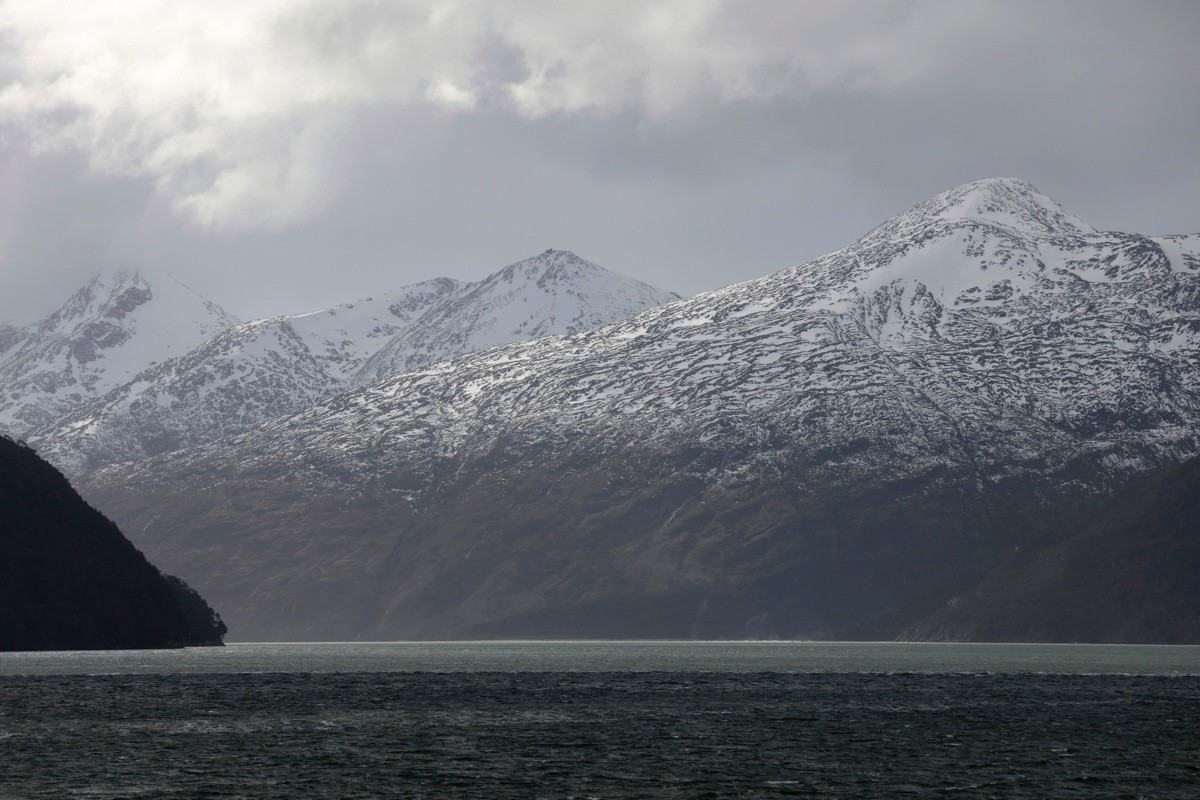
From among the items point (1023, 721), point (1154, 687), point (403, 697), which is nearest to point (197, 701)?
point (403, 697)

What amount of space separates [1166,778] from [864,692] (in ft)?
289

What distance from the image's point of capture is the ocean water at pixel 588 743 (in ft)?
301

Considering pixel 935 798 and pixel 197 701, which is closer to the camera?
pixel 935 798

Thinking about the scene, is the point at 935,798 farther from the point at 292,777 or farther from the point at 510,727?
the point at 510,727

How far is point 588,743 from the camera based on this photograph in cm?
11662

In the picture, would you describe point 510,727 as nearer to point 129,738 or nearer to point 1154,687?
point 129,738

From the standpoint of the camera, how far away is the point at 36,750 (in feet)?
356

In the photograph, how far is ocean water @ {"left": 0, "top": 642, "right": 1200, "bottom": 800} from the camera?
91.8 m

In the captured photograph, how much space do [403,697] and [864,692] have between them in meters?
50.7

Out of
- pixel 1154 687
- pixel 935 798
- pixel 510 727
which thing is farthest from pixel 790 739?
pixel 1154 687

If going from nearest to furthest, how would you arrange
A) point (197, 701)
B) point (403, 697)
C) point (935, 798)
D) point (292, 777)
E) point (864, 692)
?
point (935, 798)
point (292, 777)
point (197, 701)
point (403, 697)
point (864, 692)

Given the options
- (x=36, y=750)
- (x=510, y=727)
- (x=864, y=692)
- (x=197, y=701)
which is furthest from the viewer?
(x=864, y=692)

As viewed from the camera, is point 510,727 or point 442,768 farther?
point 510,727

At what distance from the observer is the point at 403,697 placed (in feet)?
559
